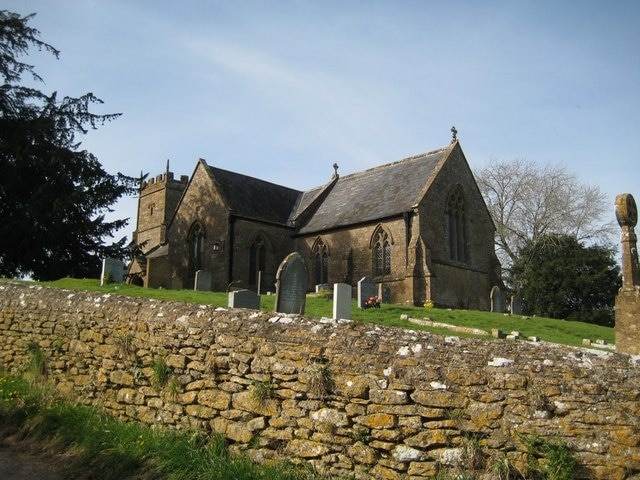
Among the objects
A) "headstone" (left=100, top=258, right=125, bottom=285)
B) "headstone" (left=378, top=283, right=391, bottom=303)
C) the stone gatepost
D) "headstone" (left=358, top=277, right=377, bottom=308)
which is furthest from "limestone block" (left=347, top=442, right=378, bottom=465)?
"headstone" (left=378, top=283, right=391, bottom=303)

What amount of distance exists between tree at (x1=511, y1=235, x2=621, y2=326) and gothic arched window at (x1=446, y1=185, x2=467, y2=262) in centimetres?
704

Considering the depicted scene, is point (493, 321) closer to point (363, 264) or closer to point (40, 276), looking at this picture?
point (363, 264)

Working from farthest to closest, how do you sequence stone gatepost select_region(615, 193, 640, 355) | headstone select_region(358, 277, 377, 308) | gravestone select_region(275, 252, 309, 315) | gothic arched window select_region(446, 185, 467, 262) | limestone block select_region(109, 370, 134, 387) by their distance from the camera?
gothic arched window select_region(446, 185, 467, 262) < headstone select_region(358, 277, 377, 308) < gravestone select_region(275, 252, 309, 315) < stone gatepost select_region(615, 193, 640, 355) < limestone block select_region(109, 370, 134, 387)

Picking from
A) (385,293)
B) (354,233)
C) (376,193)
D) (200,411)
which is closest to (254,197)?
(354,233)

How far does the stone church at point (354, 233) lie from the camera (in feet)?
95.5

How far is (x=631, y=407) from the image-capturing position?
4926 mm

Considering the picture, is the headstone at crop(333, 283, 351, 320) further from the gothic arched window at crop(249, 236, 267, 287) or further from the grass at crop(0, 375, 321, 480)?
the gothic arched window at crop(249, 236, 267, 287)

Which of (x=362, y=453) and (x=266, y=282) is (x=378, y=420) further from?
(x=266, y=282)

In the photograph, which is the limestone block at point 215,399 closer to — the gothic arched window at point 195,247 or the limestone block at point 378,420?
the limestone block at point 378,420

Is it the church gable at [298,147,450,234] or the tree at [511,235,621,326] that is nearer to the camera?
the church gable at [298,147,450,234]

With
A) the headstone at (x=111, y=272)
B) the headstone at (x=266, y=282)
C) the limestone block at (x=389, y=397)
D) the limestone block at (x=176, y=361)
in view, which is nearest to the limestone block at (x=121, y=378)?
the limestone block at (x=176, y=361)

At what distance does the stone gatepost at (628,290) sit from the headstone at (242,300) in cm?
816

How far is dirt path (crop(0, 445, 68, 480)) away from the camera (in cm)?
632


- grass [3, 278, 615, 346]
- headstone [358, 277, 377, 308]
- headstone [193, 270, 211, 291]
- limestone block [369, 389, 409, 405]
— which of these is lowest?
limestone block [369, 389, 409, 405]
